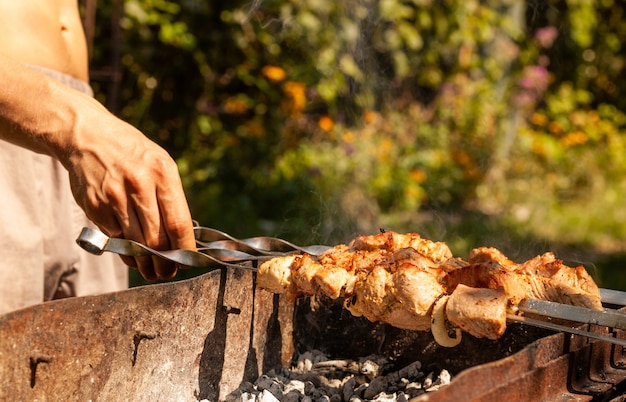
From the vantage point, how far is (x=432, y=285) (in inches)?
80.9

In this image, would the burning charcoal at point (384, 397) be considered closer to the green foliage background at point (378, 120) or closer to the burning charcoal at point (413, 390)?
the burning charcoal at point (413, 390)

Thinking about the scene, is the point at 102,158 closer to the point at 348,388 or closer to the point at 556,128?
the point at 348,388

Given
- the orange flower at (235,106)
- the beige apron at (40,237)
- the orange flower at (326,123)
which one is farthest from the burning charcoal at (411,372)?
the orange flower at (326,123)

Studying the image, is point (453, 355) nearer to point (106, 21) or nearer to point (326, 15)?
point (326, 15)

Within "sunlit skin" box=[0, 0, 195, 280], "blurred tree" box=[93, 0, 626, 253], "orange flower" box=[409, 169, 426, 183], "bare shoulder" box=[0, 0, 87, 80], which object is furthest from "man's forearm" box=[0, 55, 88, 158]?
"orange flower" box=[409, 169, 426, 183]

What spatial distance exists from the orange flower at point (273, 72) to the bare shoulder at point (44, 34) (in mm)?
3548

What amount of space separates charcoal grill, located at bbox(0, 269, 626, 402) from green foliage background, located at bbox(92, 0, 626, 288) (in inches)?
114

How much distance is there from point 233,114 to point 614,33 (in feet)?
21.4

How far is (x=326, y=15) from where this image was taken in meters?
6.85

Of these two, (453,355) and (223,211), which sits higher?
(453,355)

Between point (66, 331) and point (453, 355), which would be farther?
point (453, 355)

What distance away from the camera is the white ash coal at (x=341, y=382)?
7.50ft

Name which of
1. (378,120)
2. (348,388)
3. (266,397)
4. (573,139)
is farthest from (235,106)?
(266,397)

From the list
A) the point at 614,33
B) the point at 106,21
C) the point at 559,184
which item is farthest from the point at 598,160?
the point at 106,21
